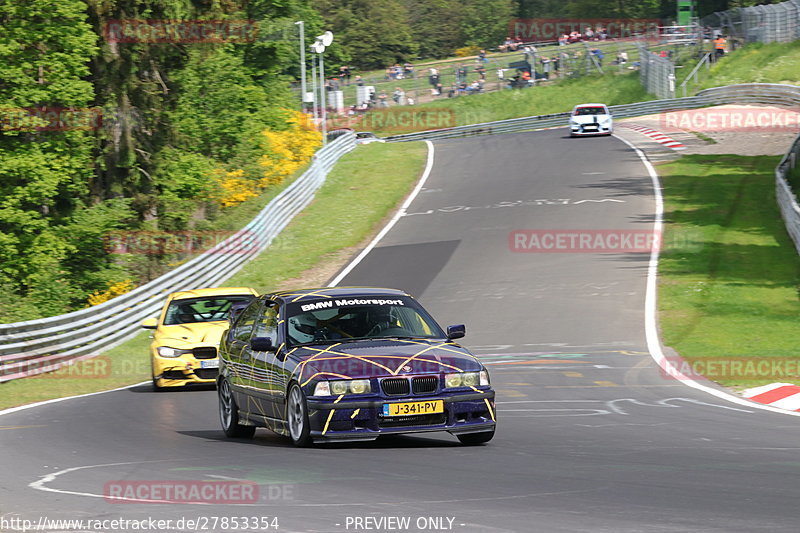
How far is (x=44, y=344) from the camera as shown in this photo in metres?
24.5

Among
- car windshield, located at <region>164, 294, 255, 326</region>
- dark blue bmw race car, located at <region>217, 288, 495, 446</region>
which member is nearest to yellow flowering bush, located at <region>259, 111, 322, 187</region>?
car windshield, located at <region>164, 294, 255, 326</region>

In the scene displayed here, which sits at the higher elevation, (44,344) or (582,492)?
(582,492)

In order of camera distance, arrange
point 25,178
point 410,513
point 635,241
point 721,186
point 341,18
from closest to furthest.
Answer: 1. point 410,513
2. point 635,241
3. point 25,178
4. point 721,186
5. point 341,18

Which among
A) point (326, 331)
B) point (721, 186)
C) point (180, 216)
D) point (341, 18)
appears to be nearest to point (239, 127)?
point (180, 216)

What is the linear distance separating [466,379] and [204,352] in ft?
27.8

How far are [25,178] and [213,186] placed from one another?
11.0m

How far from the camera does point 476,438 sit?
35.6 ft

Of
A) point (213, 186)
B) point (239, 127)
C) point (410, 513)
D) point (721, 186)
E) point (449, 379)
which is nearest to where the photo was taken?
point (410, 513)

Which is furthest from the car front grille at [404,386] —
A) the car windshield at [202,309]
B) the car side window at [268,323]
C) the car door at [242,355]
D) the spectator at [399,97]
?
the spectator at [399,97]

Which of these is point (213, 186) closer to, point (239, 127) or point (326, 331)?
point (239, 127)

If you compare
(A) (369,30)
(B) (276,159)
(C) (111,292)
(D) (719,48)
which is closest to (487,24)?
(A) (369,30)

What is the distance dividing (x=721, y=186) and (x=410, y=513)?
116 ft

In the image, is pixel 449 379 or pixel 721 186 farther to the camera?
pixel 721 186

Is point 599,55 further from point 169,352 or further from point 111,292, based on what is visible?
point 169,352
